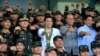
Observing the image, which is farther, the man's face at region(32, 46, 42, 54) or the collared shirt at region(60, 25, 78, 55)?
the collared shirt at region(60, 25, 78, 55)

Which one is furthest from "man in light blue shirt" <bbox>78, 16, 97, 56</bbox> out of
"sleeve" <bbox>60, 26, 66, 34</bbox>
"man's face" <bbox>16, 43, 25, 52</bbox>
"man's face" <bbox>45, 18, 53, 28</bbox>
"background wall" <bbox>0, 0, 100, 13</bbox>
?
"background wall" <bbox>0, 0, 100, 13</bbox>

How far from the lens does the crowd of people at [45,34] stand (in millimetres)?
9477

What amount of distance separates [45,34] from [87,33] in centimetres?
104

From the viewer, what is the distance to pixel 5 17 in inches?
418

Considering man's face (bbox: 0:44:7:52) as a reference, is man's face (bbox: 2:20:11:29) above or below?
above

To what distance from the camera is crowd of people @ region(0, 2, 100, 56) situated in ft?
31.1

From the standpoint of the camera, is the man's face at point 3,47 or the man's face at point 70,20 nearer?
the man's face at point 3,47

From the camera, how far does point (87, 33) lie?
985cm

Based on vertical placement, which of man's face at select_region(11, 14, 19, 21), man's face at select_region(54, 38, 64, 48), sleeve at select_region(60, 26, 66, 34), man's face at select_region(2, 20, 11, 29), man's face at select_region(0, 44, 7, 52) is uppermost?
man's face at select_region(11, 14, 19, 21)

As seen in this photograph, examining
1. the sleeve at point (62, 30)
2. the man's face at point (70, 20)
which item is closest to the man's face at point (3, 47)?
the sleeve at point (62, 30)

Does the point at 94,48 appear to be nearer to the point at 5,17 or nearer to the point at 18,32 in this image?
the point at 18,32

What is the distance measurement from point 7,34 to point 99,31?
7.65 feet

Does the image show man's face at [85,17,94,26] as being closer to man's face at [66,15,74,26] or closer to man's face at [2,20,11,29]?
man's face at [66,15,74,26]

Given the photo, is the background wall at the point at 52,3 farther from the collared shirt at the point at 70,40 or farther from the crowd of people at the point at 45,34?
the collared shirt at the point at 70,40
